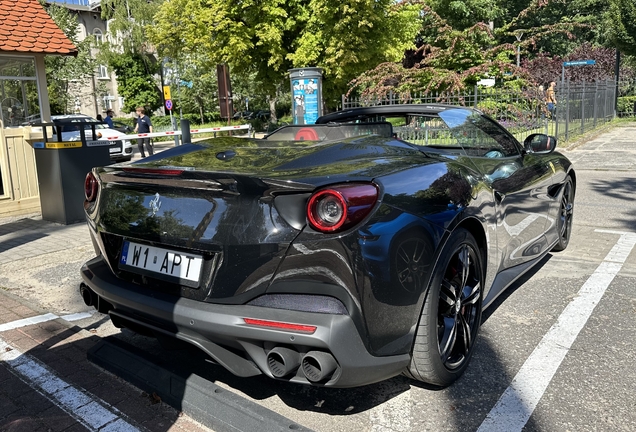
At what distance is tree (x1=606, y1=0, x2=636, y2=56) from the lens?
82.5 feet

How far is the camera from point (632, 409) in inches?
105

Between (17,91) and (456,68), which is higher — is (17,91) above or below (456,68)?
below

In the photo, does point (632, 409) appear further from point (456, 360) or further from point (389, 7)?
point (389, 7)

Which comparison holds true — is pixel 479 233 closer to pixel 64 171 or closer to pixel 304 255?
pixel 304 255

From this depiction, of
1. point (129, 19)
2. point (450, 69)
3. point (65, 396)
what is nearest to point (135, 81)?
point (129, 19)

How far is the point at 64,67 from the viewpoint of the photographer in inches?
1265

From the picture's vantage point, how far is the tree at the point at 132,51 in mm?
42156

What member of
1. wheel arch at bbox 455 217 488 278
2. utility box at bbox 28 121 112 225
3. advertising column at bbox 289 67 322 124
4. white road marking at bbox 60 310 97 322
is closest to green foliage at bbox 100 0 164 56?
advertising column at bbox 289 67 322 124

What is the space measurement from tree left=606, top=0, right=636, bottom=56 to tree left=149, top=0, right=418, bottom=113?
955 centimetres

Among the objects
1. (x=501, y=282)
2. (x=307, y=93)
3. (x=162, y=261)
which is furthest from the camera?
(x=307, y=93)

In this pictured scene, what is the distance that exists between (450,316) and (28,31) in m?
9.70

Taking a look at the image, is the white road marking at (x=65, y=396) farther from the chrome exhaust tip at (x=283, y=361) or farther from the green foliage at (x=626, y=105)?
the green foliage at (x=626, y=105)

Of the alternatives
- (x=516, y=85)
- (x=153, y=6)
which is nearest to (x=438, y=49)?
(x=516, y=85)

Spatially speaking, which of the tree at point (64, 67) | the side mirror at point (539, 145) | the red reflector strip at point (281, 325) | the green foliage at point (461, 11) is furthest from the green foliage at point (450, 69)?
the tree at point (64, 67)
